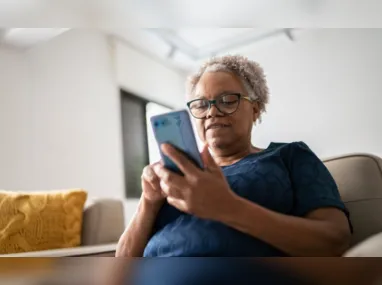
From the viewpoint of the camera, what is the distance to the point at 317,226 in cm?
65

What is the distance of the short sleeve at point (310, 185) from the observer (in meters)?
0.66

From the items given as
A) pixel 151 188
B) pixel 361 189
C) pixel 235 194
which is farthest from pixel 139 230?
pixel 361 189

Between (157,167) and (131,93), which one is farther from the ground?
(131,93)

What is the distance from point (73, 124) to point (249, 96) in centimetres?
35

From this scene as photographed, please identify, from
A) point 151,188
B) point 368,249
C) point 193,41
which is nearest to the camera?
point 368,249

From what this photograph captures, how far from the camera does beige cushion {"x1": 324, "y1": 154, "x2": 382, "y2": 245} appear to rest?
0.73 meters

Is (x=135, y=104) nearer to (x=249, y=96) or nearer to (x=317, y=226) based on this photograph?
(x=249, y=96)

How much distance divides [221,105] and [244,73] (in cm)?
8

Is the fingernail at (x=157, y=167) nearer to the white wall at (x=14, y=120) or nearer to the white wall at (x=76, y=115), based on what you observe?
the white wall at (x=76, y=115)

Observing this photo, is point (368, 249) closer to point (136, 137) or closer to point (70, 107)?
point (136, 137)

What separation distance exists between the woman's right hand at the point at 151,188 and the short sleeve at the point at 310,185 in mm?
219

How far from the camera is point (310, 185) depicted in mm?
670

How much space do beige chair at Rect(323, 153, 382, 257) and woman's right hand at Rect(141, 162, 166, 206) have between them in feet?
1.03

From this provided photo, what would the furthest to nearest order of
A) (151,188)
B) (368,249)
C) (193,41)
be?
(193,41) < (151,188) < (368,249)
